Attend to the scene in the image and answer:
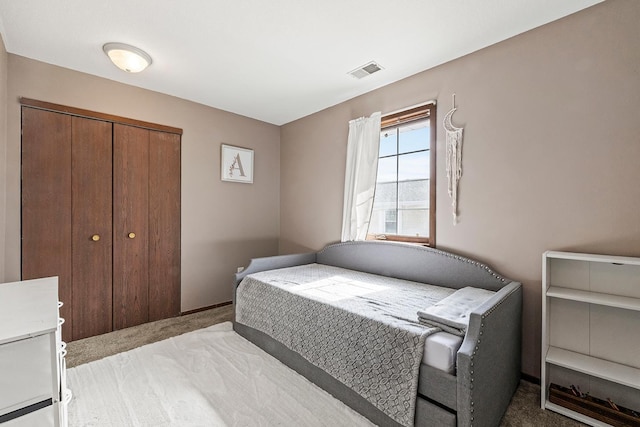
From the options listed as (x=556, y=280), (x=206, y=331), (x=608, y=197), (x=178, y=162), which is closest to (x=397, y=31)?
(x=608, y=197)

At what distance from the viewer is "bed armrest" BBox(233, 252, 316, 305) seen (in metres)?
2.62

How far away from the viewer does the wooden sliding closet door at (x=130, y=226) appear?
2668mm

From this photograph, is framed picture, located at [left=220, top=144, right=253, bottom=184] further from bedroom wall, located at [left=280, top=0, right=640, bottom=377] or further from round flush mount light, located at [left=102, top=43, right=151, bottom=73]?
bedroom wall, located at [left=280, top=0, right=640, bottom=377]

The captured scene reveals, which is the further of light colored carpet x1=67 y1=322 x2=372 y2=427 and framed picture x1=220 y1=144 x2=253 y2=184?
framed picture x1=220 y1=144 x2=253 y2=184

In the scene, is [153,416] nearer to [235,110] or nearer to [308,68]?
[308,68]

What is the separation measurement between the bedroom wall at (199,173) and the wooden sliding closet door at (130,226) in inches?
12.3

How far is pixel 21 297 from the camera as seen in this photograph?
4.02 ft

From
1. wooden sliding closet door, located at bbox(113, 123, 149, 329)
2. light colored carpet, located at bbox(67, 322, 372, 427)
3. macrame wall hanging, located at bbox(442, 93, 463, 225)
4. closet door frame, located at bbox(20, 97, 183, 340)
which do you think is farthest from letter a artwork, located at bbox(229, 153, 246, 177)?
macrame wall hanging, located at bbox(442, 93, 463, 225)

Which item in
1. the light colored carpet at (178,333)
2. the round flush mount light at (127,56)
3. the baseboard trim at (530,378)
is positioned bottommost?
the light colored carpet at (178,333)

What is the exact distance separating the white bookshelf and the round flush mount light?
10.4 feet

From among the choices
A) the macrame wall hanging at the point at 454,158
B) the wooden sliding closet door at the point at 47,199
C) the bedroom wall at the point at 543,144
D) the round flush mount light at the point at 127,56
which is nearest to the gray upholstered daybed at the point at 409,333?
the bedroom wall at the point at 543,144

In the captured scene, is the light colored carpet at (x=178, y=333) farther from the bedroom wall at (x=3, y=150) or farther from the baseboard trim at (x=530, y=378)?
the bedroom wall at (x=3, y=150)

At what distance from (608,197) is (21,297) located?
310 centimetres

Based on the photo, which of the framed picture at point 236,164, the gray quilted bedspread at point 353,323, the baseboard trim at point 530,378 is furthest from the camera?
the framed picture at point 236,164
